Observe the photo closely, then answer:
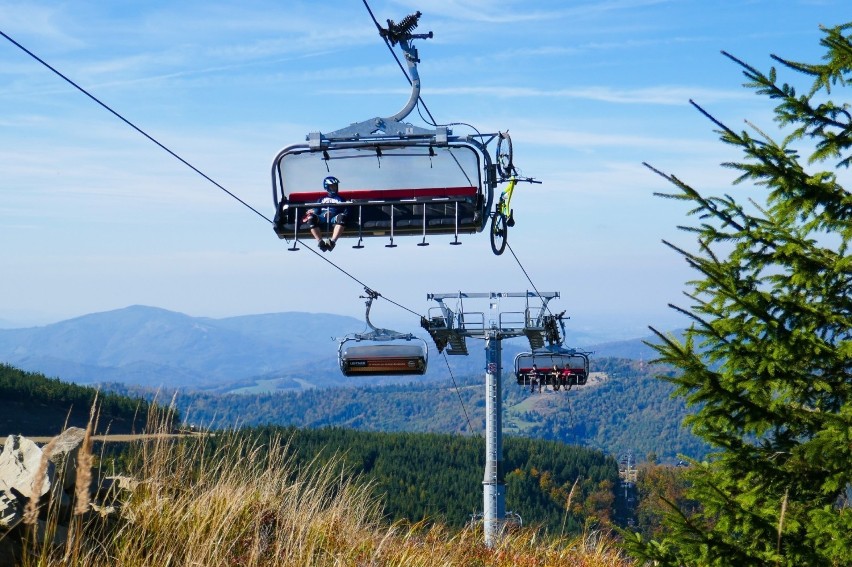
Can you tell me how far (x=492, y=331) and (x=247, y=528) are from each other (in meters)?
18.0

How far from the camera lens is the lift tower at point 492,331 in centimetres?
2255

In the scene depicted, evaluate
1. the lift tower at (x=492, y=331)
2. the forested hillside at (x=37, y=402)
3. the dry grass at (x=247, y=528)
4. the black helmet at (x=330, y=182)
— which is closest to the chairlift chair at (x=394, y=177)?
the black helmet at (x=330, y=182)

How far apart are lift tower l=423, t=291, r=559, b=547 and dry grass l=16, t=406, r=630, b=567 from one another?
15.4 meters

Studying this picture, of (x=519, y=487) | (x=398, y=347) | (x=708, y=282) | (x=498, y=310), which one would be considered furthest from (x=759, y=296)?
(x=519, y=487)

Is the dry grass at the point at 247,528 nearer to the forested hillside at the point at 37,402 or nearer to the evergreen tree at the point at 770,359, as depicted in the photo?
the evergreen tree at the point at 770,359

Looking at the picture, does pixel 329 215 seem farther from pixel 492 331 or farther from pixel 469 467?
pixel 469 467

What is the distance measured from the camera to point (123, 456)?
5.61 m

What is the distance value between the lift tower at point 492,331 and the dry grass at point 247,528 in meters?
15.4

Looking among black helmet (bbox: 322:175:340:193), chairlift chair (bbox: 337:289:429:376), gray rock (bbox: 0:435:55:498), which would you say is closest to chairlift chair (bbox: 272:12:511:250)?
black helmet (bbox: 322:175:340:193)

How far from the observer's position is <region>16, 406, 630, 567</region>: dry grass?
14.5ft

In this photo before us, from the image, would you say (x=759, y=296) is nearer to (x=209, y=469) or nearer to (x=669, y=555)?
(x=669, y=555)

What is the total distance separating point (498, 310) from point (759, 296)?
1881 centimetres

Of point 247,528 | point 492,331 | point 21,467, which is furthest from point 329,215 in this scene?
point 492,331

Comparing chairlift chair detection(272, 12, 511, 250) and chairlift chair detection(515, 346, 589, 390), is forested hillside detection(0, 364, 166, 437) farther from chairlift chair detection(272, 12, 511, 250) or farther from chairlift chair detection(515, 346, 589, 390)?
chairlift chair detection(272, 12, 511, 250)
